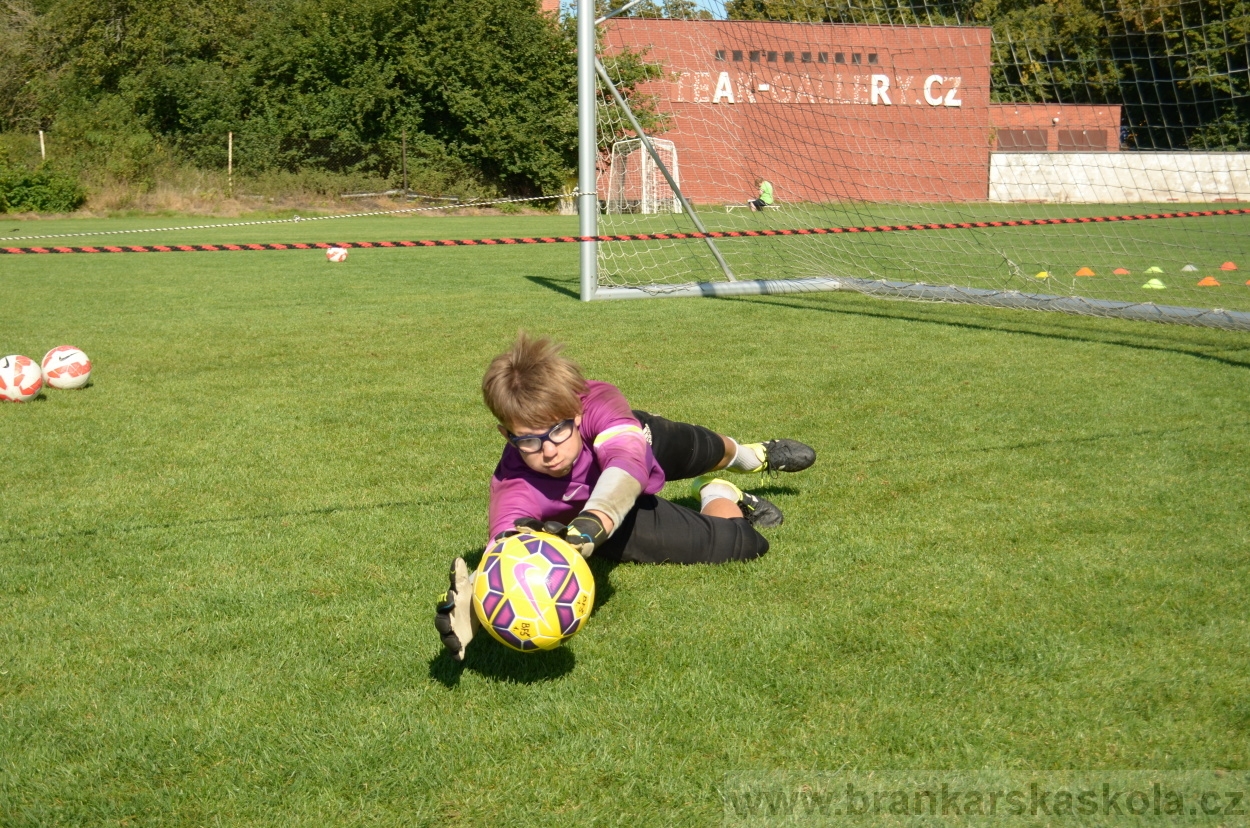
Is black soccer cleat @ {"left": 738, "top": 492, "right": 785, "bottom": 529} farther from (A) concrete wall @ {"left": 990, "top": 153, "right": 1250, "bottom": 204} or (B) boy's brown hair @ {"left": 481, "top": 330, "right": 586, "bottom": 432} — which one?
(A) concrete wall @ {"left": 990, "top": 153, "right": 1250, "bottom": 204}

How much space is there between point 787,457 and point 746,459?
244 mm

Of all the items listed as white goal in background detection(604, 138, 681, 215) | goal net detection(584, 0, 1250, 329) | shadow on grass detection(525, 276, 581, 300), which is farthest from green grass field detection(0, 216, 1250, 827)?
white goal in background detection(604, 138, 681, 215)

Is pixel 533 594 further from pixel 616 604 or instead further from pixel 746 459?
pixel 746 459

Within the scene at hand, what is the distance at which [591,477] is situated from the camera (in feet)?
13.5

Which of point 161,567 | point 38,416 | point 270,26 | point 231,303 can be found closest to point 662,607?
point 161,567

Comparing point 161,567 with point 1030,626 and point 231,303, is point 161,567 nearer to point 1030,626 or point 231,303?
point 1030,626

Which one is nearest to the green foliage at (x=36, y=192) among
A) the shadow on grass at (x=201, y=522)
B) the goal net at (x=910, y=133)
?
the goal net at (x=910, y=133)

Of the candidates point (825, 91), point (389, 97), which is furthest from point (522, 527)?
point (389, 97)

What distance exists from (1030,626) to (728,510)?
1.39m

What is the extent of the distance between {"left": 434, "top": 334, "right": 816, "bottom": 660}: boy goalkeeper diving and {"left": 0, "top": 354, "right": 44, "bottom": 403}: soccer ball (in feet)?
16.1

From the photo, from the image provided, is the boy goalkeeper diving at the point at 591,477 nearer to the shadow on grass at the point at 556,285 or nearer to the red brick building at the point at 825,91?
the shadow on grass at the point at 556,285

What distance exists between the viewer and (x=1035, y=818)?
2699 mm

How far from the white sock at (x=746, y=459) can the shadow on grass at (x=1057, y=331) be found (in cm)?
529

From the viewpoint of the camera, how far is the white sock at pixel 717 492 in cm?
489
